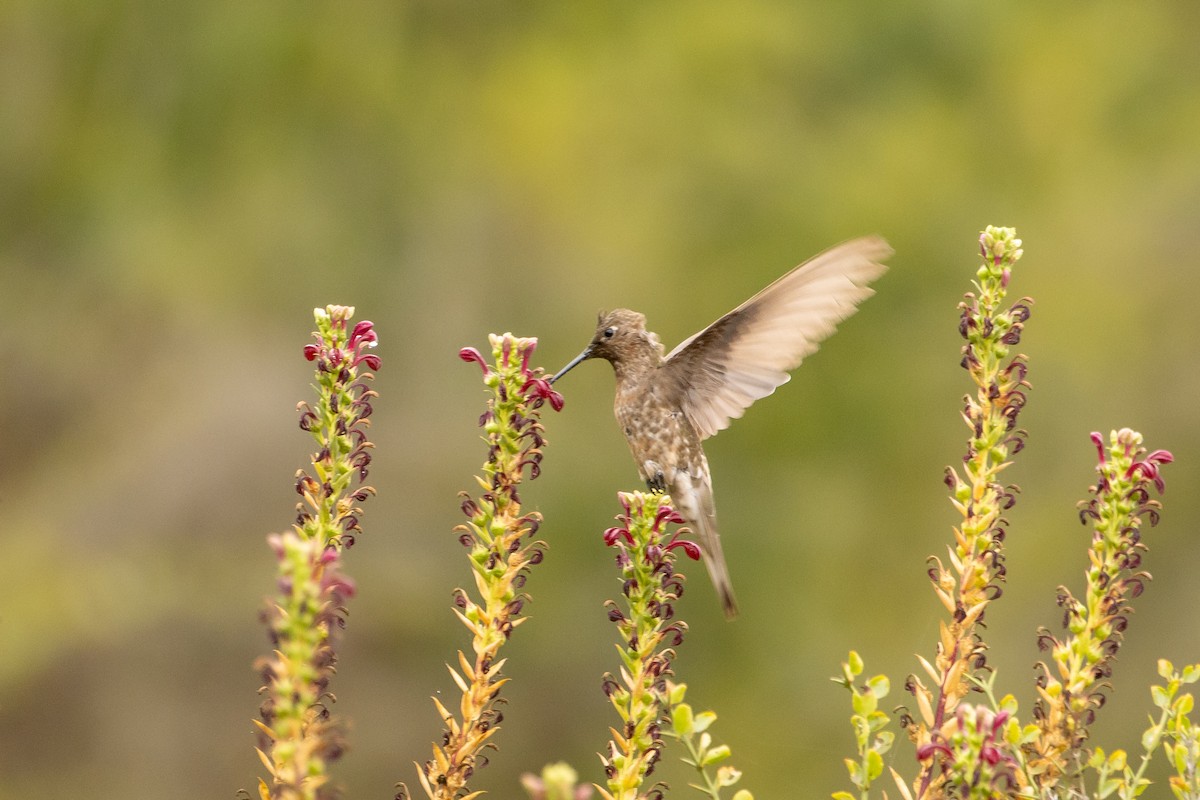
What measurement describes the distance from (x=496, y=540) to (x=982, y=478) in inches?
37.3

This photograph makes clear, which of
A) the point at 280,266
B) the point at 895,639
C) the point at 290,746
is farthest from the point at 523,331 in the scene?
the point at 290,746

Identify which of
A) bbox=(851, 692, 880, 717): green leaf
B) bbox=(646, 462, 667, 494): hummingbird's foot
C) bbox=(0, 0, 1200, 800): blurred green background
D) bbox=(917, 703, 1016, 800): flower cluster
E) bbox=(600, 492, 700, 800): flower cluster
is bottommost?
bbox=(917, 703, 1016, 800): flower cluster

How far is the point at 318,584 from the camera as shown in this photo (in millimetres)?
1716

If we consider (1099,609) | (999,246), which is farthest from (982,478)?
(999,246)

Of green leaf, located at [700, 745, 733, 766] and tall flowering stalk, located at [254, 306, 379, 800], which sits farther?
green leaf, located at [700, 745, 733, 766]

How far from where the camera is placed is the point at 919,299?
33.8ft

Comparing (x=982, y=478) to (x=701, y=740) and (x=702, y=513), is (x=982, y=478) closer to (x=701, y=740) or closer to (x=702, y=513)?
(x=701, y=740)

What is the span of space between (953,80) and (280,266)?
5.70m

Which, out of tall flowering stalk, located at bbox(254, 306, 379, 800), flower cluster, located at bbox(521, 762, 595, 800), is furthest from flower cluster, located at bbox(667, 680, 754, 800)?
flower cluster, located at bbox(521, 762, 595, 800)

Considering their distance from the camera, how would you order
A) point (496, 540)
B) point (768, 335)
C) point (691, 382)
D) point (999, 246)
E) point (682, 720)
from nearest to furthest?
point (682, 720)
point (496, 540)
point (999, 246)
point (768, 335)
point (691, 382)

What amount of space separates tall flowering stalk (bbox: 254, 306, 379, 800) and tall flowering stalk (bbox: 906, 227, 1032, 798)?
1.12 m

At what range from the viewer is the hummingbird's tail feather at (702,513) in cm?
451

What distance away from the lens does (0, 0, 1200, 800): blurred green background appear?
9.70 m

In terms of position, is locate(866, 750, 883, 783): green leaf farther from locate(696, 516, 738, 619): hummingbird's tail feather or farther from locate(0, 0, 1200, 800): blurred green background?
locate(0, 0, 1200, 800): blurred green background
